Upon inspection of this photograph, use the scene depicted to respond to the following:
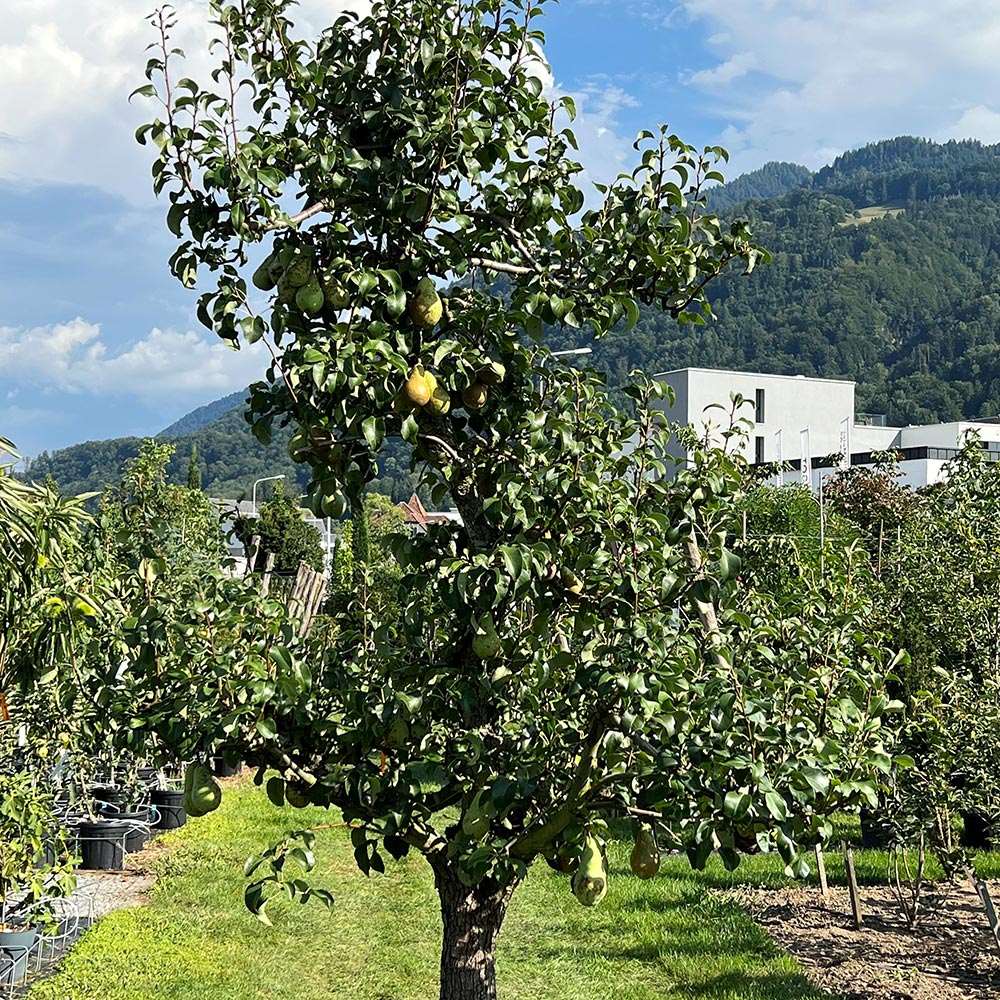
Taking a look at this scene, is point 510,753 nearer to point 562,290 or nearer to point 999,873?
point 562,290

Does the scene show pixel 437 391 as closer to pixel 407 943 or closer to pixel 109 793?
pixel 407 943

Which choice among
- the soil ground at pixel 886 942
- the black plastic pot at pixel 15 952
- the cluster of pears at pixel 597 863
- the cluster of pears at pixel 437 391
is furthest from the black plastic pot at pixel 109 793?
the cluster of pears at pixel 437 391

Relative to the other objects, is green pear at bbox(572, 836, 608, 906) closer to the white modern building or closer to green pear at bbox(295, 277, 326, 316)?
green pear at bbox(295, 277, 326, 316)

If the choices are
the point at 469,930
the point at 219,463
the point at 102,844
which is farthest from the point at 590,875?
the point at 219,463

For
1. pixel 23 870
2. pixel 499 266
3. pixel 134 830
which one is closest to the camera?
pixel 499 266

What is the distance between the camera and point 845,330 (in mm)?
111000

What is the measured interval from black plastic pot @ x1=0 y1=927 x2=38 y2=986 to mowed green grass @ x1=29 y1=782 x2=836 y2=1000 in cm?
19

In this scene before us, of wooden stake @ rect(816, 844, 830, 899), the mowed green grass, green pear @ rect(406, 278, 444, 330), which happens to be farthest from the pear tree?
wooden stake @ rect(816, 844, 830, 899)

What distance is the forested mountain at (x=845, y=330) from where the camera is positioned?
93.4 m

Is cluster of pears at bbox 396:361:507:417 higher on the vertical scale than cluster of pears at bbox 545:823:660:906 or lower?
higher

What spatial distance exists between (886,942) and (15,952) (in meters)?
5.53

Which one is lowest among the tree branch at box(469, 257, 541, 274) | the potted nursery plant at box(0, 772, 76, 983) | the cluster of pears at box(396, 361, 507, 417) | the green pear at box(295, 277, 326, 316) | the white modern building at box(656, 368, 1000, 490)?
the potted nursery plant at box(0, 772, 76, 983)

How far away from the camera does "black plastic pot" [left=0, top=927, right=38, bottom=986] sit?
6.26 metres

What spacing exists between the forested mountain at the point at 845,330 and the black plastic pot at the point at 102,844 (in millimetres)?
73717
